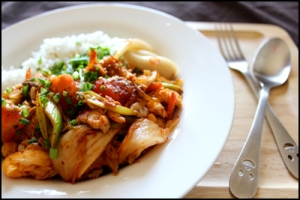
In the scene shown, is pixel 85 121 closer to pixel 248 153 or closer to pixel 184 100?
pixel 184 100

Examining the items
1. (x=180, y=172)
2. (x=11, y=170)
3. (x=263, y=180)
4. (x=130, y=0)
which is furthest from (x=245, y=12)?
(x=11, y=170)

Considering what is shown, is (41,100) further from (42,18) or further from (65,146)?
(42,18)

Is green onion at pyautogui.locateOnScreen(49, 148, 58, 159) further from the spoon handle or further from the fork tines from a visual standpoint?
the fork tines

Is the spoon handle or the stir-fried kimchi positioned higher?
the stir-fried kimchi

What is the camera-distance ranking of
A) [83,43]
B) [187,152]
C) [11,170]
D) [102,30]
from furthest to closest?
[102,30] → [83,43] → [187,152] → [11,170]

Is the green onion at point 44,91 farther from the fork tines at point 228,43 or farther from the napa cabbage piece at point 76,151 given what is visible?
the fork tines at point 228,43

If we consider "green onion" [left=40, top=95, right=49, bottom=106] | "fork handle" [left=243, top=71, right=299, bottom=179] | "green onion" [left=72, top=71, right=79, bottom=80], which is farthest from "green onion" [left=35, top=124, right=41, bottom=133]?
"fork handle" [left=243, top=71, right=299, bottom=179]
